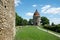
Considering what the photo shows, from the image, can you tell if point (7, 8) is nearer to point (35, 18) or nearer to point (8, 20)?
point (8, 20)

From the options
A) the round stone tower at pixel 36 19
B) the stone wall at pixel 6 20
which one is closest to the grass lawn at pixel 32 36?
the stone wall at pixel 6 20

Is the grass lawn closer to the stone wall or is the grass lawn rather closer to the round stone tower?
the stone wall

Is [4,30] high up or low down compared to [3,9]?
down

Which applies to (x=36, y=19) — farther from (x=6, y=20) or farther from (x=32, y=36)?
(x=6, y=20)

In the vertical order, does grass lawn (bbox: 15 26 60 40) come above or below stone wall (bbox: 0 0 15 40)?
below

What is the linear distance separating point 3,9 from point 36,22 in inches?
3127

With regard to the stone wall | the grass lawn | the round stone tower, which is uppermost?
the round stone tower

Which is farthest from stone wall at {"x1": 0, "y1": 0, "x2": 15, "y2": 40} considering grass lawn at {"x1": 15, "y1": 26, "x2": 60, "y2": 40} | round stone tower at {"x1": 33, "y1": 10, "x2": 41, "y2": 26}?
round stone tower at {"x1": 33, "y1": 10, "x2": 41, "y2": 26}

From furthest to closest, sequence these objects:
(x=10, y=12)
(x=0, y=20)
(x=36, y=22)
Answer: (x=36, y=22) → (x=10, y=12) → (x=0, y=20)

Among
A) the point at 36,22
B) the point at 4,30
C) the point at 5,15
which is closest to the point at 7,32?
the point at 4,30

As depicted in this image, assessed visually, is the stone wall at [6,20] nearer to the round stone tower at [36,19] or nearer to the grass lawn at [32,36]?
the grass lawn at [32,36]

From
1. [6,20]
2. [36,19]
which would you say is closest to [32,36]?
[6,20]

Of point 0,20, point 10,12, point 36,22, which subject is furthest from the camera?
point 36,22

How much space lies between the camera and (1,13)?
632cm
